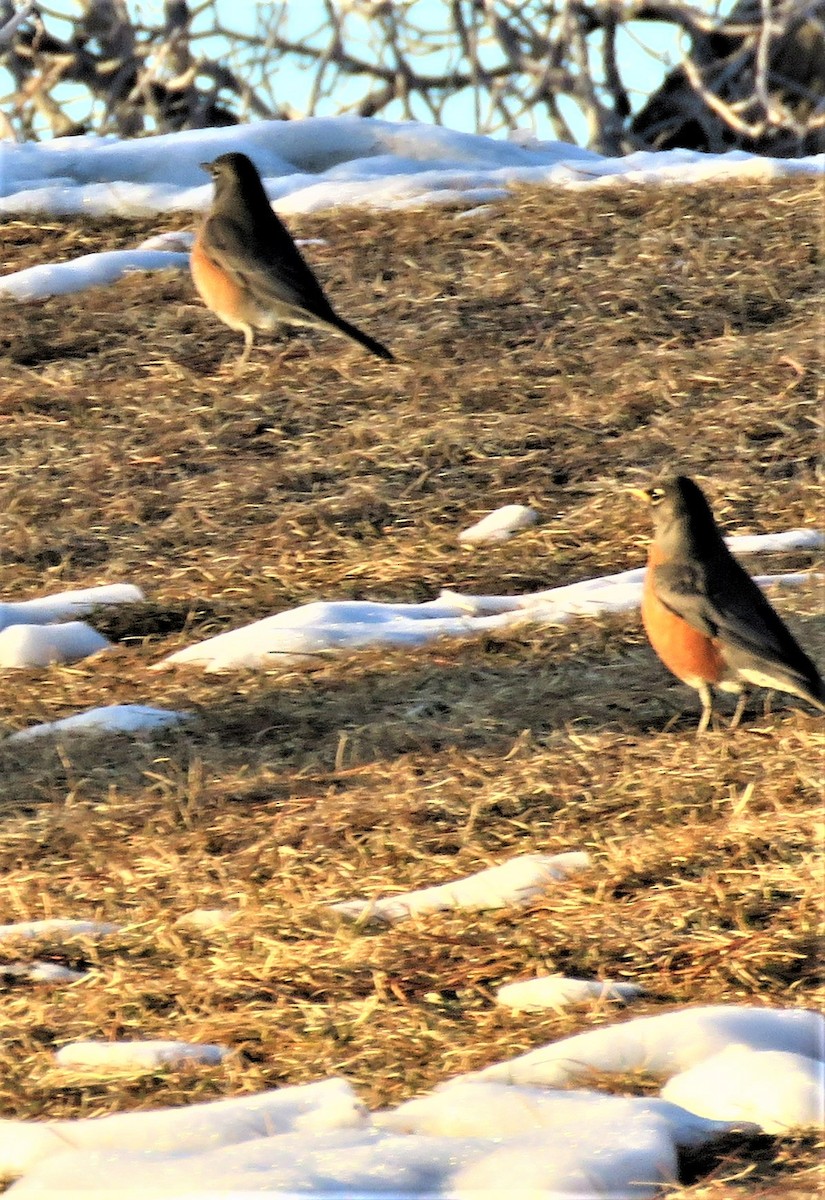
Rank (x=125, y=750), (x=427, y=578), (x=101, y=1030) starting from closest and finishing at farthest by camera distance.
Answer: (x=101, y=1030)
(x=125, y=750)
(x=427, y=578)

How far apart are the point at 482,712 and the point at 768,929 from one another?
4.70 feet

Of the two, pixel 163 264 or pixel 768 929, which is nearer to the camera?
pixel 768 929

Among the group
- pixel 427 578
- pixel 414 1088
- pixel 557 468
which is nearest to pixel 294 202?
pixel 557 468

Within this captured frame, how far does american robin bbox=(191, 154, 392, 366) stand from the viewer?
25.0 ft

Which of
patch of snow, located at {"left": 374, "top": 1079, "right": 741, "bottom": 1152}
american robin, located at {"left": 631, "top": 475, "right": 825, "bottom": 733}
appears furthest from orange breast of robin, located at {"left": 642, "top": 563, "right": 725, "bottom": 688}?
patch of snow, located at {"left": 374, "top": 1079, "right": 741, "bottom": 1152}

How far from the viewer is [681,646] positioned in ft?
15.0

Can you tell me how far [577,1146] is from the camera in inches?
104

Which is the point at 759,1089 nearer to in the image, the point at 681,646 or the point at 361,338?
the point at 681,646

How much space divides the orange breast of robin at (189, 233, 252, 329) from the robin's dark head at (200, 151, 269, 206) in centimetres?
33

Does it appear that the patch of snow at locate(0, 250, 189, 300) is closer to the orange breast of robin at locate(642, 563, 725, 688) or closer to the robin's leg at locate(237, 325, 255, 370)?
the robin's leg at locate(237, 325, 255, 370)

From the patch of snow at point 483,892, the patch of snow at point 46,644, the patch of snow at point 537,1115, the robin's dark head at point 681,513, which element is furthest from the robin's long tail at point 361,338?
the patch of snow at point 537,1115

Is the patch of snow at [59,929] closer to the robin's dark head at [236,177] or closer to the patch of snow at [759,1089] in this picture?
the patch of snow at [759,1089]

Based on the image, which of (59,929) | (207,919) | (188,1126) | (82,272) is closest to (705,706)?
(207,919)

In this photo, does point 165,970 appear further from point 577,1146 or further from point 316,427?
point 316,427
